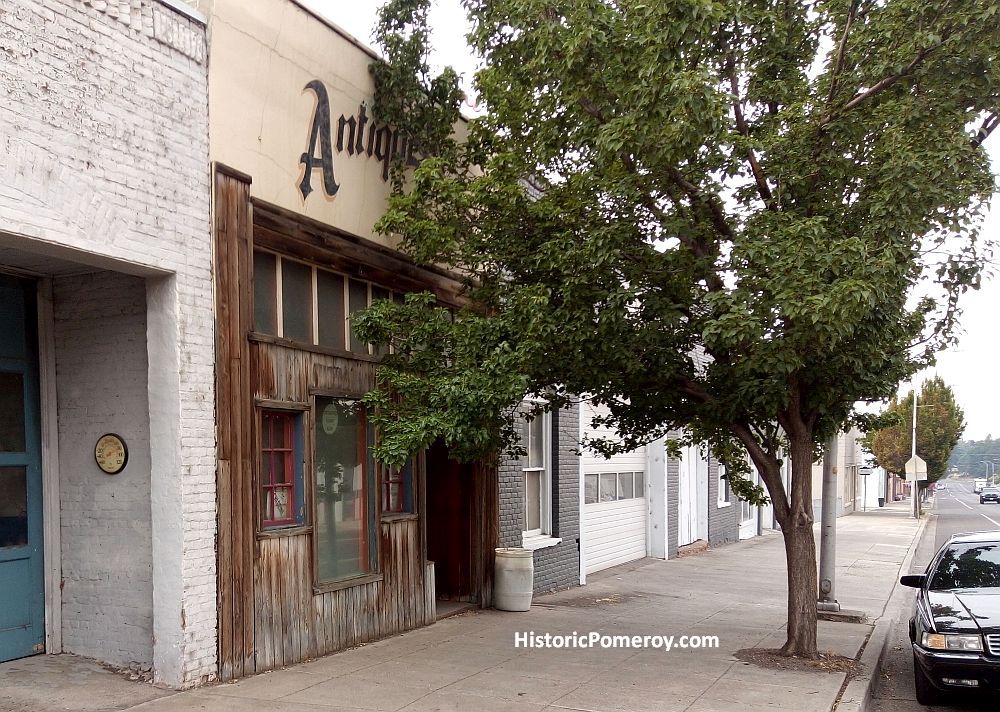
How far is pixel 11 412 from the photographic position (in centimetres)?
813

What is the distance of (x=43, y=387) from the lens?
8391mm

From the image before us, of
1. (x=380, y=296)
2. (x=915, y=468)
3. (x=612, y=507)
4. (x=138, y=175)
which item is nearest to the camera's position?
(x=138, y=175)

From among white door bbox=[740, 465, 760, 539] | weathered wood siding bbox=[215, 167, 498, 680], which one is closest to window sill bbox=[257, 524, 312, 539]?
weathered wood siding bbox=[215, 167, 498, 680]

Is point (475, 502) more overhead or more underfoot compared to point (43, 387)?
more underfoot

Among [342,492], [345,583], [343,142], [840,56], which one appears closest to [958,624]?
[840,56]

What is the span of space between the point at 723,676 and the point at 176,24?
24.5 feet

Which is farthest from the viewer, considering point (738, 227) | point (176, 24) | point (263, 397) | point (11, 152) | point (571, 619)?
point (571, 619)

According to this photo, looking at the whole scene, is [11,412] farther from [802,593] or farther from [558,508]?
[558,508]

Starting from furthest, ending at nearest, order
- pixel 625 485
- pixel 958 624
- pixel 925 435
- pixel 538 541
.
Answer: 1. pixel 925 435
2. pixel 625 485
3. pixel 538 541
4. pixel 958 624

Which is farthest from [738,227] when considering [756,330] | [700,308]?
[756,330]

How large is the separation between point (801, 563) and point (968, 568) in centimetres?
153

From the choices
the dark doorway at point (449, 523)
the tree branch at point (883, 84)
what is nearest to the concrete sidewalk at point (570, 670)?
the dark doorway at point (449, 523)

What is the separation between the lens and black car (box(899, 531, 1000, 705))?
766cm

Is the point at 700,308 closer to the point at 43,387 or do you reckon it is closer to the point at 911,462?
the point at 43,387
